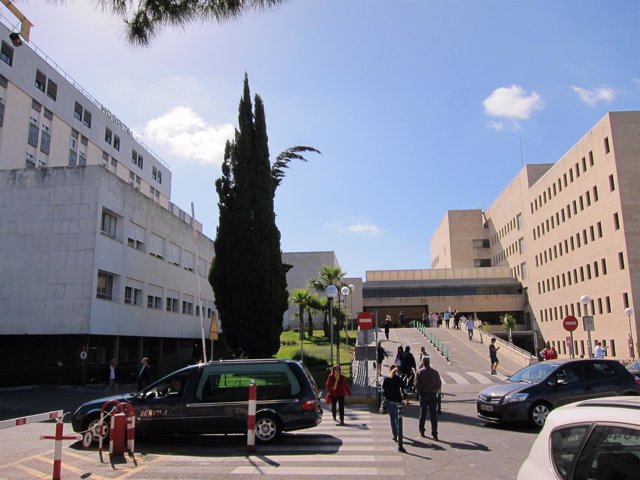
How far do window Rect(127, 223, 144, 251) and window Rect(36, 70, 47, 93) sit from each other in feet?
66.0

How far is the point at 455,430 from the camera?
11.8 m

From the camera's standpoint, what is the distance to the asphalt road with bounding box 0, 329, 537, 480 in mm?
7945

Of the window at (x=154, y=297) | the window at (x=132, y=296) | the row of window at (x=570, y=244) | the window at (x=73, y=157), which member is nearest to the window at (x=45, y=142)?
the window at (x=73, y=157)

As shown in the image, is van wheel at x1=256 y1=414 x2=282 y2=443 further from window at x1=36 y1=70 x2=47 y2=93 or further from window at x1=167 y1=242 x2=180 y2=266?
window at x1=36 y1=70 x2=47 y2=93

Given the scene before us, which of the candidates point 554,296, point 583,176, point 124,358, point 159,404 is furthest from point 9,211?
point 554,296

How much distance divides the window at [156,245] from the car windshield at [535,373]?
2504 centimetres

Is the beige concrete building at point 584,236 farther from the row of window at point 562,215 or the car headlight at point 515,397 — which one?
the car headlight at point 515,397

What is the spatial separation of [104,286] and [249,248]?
776 centimetres

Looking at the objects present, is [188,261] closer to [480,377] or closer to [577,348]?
[480,377]

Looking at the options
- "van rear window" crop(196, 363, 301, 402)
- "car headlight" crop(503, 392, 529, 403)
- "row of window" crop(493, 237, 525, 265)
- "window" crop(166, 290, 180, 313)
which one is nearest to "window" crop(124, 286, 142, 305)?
"window" crop(166, 290, 180, 313)

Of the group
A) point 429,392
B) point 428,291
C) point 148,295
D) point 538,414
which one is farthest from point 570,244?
point 429,392

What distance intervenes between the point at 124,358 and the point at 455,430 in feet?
80.9

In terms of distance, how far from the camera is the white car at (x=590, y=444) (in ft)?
9.61

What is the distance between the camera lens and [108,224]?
91.1ft
